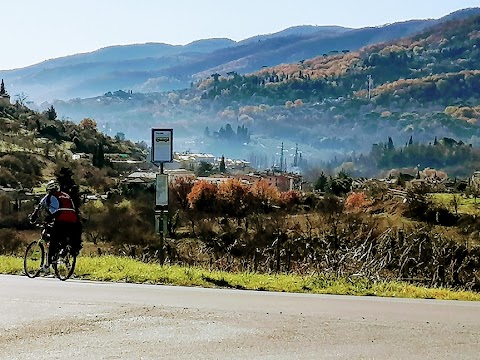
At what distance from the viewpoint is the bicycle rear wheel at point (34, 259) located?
11.9 m

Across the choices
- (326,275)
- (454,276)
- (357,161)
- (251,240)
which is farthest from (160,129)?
(357,161)

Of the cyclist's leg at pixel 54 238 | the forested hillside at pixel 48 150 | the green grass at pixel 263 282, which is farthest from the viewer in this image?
the forested hillside at pixel 48 150

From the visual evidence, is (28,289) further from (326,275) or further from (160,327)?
(326,275)

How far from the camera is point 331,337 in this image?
7160 mm

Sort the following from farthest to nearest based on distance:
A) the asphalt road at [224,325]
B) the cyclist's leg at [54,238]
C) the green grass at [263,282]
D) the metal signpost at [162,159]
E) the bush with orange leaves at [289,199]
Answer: the bush with orange leaves at [289,199], the metal signpost at [162,159], the cyclist's leg at [54,238], the green grass at [263,282], the asphalt road at [224,325]

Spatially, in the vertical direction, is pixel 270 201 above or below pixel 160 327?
below

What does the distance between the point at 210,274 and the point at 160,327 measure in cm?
412

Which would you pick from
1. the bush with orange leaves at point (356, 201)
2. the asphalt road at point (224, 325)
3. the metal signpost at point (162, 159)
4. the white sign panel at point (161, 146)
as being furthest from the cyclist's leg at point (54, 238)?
the bush with orange leaves at point (356, 201)

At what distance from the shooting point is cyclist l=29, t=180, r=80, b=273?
11336 mm

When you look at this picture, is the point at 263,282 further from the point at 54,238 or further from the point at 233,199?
the point at 233,199

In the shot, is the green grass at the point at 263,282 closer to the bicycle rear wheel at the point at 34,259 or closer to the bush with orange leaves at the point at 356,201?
the bicycle rear wheel at the point at 34,259

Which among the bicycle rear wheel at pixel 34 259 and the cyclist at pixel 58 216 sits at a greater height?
the cyclist at pixel 58 216

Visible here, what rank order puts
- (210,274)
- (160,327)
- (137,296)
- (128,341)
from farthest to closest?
1. (210,274)
2. (137,296)
3. (160,327)
4. (128,341)

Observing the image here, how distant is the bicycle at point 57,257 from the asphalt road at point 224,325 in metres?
1.45
